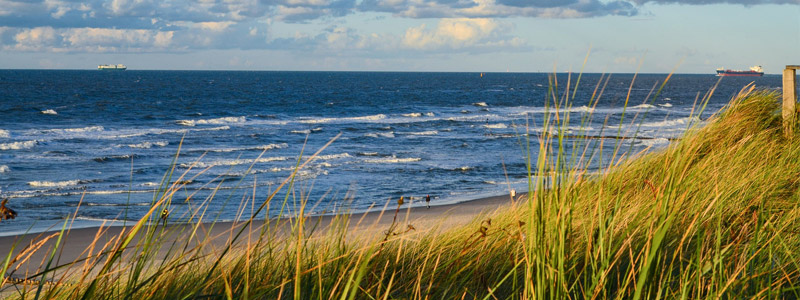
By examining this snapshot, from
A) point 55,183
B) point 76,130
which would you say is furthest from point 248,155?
point 76,130

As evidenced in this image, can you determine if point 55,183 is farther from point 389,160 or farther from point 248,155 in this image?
point 389,160

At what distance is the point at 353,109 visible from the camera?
2179 inches

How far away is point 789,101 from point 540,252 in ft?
22.8

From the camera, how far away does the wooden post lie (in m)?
7.55

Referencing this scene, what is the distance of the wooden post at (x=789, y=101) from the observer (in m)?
7.55

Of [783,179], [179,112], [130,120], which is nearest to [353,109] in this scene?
[179,112]

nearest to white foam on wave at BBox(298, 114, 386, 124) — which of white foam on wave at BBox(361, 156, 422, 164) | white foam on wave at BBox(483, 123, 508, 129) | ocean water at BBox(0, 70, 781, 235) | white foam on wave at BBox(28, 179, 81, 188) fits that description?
ocean water at BBox(0, 70, 781, 235)

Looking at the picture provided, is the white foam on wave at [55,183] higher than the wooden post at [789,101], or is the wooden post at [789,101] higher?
the wooden post at [789,101]

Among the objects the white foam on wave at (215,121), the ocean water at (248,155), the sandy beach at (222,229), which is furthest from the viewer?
the white foam on wave at (215,121)

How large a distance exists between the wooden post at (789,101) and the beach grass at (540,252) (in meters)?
1.13

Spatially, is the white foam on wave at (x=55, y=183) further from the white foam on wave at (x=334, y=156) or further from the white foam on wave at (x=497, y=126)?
the white foam on wave at (x=497, y=126)

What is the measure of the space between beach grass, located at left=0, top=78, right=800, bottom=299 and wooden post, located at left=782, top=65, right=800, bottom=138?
1129 millimetres

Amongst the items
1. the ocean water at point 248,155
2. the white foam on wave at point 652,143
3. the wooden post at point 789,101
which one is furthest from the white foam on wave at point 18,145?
the wooden post at point 789,101

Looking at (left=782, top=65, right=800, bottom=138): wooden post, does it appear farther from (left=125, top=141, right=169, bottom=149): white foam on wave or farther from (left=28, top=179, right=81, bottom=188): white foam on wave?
(left=125, top=141, right=169, bottom=149): white foam on wave
